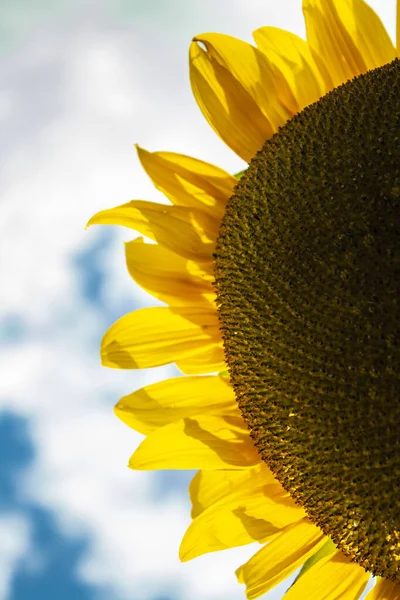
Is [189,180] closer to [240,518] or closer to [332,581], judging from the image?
[240,518]

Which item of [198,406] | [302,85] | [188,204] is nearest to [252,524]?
[198,406]

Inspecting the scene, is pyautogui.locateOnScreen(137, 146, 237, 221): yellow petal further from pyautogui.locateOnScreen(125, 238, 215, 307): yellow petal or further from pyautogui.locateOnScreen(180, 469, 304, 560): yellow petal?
pyautogui.locateOnScreen(180, 469, 304, 560): yellow petal

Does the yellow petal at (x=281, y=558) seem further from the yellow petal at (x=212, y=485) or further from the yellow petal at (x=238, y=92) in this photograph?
the yellow petal at (x=238, y=92)

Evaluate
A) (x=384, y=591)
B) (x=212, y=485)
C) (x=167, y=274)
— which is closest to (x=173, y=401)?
(x=212, y=485)

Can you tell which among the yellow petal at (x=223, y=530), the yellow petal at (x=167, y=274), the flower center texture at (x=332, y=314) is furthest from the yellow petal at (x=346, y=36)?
the yellow petal at (x=223, y=530)

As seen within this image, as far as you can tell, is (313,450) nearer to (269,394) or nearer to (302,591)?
(269,394)

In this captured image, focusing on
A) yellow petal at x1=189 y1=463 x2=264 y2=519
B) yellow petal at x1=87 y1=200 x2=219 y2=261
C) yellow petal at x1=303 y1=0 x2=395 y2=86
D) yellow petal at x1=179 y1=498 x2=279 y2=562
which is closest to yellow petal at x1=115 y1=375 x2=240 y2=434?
yellow petal at x1=189 y1=463 x2=264 y2=519
